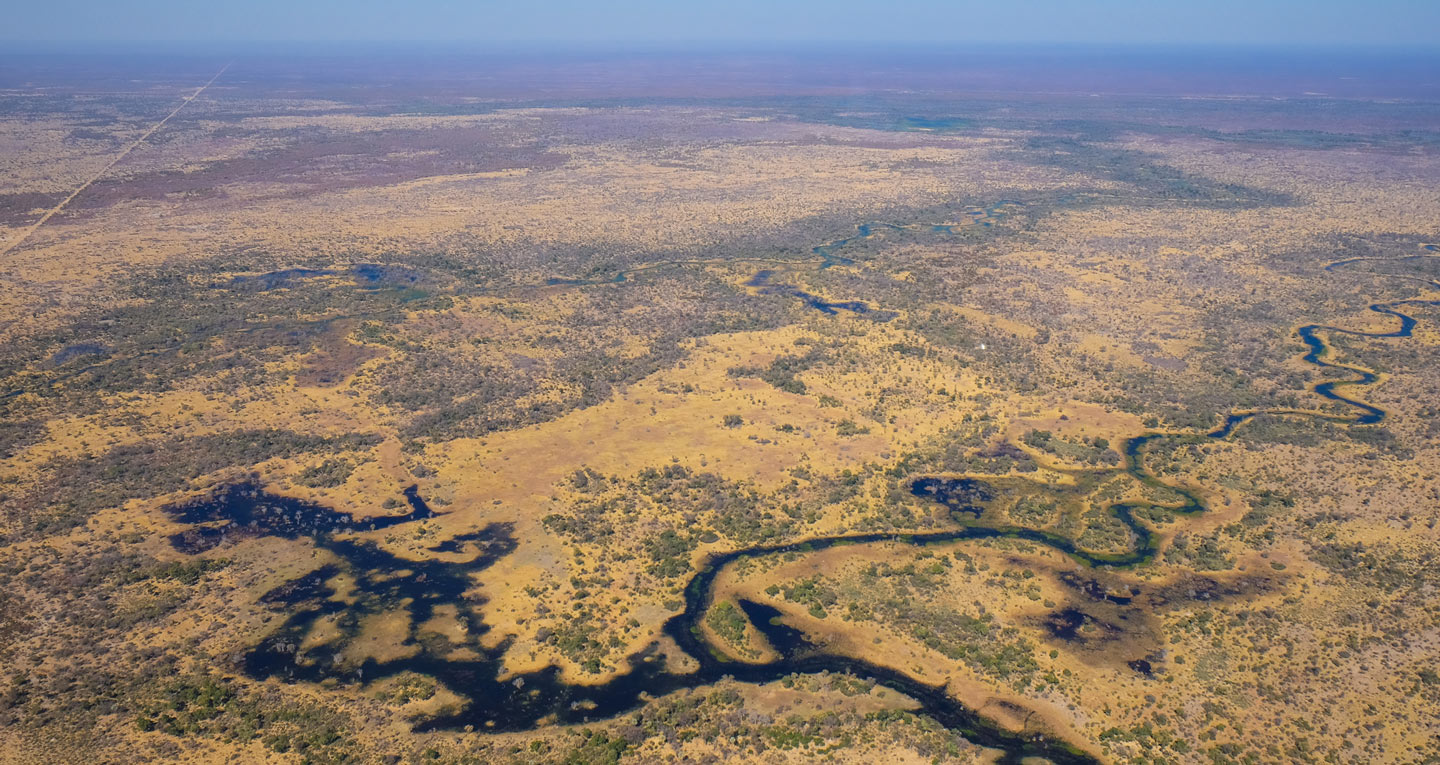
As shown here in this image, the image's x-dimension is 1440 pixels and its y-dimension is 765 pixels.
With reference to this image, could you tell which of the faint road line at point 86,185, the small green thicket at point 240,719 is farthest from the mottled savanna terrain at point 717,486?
the faint road line at point 86,185

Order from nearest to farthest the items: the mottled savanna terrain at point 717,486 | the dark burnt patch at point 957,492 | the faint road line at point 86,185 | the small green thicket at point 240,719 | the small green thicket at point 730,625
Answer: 1. the small green thicket at point 240,719
2. the mottled savanna terrain at point 717,486
3. the small green thicket at point 730,625
4. the dark burnt patch at point 957,492
5. the faint road line at point 86,185

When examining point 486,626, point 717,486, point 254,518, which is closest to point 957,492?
point 717,486

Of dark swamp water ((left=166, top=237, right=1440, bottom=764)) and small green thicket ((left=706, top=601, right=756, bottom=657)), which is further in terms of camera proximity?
small green thicket ((left=706, top=601, right=756, bottom=657))

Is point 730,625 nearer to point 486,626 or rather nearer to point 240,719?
point 486,626

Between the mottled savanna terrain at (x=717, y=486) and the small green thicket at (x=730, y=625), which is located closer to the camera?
the mottled savanna terrain at (x=717, y=486)

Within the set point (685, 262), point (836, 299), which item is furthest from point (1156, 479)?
point (685, 262)

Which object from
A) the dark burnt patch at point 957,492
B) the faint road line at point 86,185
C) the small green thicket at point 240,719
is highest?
the faint road line at point 86,185

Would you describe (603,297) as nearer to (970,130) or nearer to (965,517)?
(965,517)

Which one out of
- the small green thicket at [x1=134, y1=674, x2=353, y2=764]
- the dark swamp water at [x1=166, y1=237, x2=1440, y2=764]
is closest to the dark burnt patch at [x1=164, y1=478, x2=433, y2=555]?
the dark swamp water at [x1=166, y1=237, x2=1440, y2=764]

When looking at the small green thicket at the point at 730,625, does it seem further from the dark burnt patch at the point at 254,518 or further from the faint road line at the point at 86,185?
the faint road line at the point at 86,185

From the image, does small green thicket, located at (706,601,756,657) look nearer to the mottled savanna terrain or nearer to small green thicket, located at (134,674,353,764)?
the mottled savanna terrain
